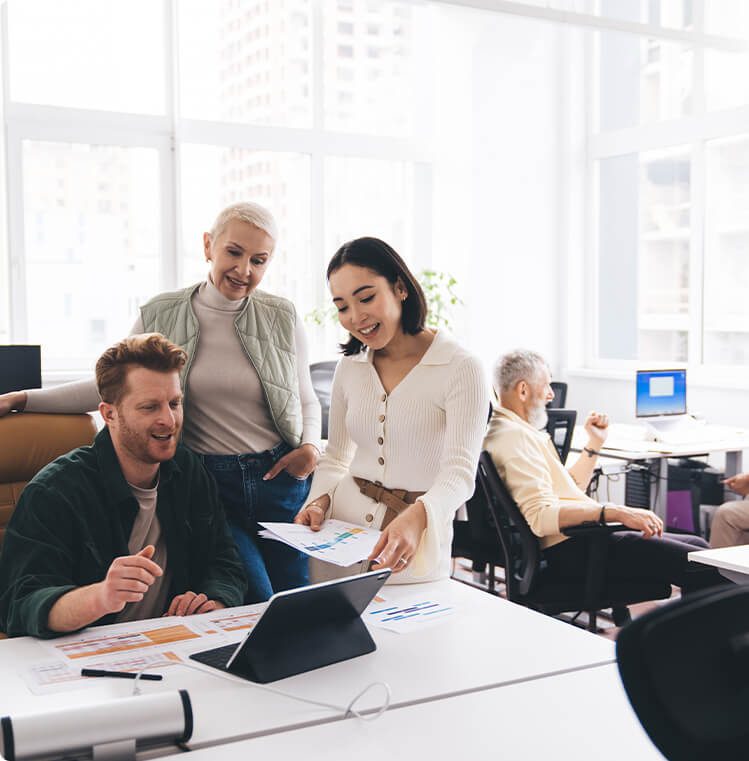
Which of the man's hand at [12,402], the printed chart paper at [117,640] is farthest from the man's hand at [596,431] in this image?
the printed chart paper at [117,640]

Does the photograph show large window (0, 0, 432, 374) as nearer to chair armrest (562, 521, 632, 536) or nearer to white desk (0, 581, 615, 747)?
chair armrest (562, 521, 632, 536)

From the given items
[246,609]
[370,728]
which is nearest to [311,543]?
[246,609]

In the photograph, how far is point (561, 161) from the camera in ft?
26.6

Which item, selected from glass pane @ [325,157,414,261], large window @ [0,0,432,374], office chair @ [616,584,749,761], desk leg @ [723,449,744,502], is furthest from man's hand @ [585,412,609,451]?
glass pane @ [325,157,414,261]

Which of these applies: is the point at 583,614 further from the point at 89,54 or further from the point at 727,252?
the point at 89,54

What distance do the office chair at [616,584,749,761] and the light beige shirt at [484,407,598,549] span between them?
2.56 meters

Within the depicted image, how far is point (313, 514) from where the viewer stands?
7.48ft

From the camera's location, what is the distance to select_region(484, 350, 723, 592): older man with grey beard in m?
3.30

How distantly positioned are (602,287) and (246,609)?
654 cm

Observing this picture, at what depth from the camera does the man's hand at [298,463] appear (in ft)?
8.59

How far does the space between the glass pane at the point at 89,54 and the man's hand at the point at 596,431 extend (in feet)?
13.9

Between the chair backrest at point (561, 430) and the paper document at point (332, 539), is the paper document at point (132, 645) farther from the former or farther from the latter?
the chair backrest at point (561, 430)

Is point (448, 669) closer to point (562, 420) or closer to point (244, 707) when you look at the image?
point (244, 707)

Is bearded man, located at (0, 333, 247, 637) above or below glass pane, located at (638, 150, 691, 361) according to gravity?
below
